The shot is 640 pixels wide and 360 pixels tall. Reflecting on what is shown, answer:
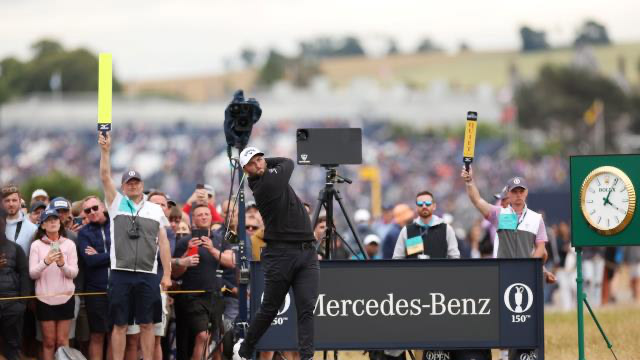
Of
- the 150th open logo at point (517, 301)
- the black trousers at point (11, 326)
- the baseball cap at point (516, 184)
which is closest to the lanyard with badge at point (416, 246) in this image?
the baseball cap at point (516, 184)

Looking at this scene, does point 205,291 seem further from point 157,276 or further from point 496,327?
→ point 496,327

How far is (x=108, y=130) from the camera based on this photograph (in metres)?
14.2

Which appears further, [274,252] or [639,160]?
[639,160]

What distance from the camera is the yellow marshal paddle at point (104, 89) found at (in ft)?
45.2

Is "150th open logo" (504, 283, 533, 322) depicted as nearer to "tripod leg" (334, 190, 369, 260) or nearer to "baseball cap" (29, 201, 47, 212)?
"tripod leg" (334, 190, 369, 260)

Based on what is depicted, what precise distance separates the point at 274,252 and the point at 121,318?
7.75 ft

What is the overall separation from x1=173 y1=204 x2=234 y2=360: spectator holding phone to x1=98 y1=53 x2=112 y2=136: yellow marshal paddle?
97.2 inches

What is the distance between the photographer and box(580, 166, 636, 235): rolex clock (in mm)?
14828

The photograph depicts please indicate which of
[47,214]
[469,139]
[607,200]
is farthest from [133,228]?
[607,200]

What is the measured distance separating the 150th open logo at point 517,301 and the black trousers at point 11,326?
16.4ft

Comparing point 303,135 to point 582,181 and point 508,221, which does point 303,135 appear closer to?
point 508,221

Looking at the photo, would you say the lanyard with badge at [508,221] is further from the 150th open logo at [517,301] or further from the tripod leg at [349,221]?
the tripod leg at [349,221]

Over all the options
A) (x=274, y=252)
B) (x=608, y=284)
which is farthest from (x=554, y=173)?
(x=274, y=252)

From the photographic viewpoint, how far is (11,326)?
1506 cm
